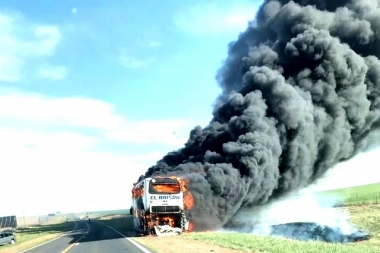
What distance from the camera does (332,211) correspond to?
53.6m

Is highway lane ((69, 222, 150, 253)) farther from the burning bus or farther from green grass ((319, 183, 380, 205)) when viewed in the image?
green grass ((319, 183, 380, 205))

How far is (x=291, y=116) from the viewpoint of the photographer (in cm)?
4112

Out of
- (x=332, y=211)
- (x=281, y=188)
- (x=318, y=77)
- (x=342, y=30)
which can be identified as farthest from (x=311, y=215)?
(x=342, y=30)

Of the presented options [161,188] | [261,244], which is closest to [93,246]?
[161,188]

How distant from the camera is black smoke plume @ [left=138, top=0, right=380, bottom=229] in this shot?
37.9m

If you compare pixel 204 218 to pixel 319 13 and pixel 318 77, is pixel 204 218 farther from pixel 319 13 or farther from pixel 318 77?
pixel 319 13

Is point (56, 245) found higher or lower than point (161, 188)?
lower

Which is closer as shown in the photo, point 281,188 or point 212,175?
point 212,175

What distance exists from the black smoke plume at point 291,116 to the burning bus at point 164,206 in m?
2.59

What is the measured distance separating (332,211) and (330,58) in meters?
19.9

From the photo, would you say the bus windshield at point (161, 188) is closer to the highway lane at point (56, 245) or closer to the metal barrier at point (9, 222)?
the highway lane at point (56, 245)

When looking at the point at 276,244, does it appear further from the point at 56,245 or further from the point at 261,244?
the point at 56,245

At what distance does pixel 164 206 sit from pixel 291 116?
51.7ft

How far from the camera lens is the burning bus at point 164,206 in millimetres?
32562
